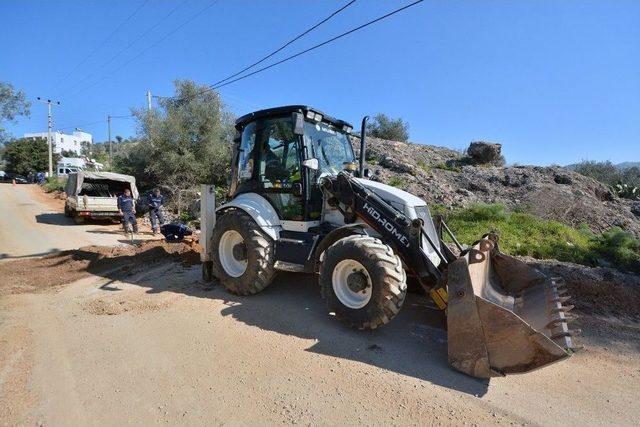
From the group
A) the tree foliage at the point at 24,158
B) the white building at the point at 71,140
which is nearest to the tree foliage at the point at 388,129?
the tree foliage at the point at 24,158

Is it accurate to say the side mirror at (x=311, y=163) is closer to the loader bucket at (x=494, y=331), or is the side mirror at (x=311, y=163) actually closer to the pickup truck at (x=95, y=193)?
the loader bucket at (x=494, y=331)

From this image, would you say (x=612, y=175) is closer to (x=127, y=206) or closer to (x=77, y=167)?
(x=127, y=206)

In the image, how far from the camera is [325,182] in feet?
16.1

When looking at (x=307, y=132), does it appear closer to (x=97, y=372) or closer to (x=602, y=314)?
(x=97, y=372)

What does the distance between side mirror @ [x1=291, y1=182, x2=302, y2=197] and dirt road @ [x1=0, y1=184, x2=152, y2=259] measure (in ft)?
25.5

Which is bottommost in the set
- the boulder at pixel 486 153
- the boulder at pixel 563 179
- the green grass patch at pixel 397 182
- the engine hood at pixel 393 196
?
the engine hood at pixel 393 196

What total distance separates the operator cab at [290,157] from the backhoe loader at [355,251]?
2 centimetres

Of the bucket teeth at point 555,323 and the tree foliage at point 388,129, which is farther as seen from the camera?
the tree foliage at point 388,129

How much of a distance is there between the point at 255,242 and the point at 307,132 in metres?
1.75

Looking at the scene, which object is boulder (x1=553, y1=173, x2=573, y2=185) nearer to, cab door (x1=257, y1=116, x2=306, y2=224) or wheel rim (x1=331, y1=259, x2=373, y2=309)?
cab door (x1=257, y1=116, x2=306, y2=224)

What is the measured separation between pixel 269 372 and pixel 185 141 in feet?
54.9

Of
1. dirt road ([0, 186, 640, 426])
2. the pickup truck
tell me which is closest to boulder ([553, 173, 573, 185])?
dirt road ([0, 186, 640, 426])

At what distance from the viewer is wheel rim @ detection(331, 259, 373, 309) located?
13.4 ft

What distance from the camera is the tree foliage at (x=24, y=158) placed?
4697cm
